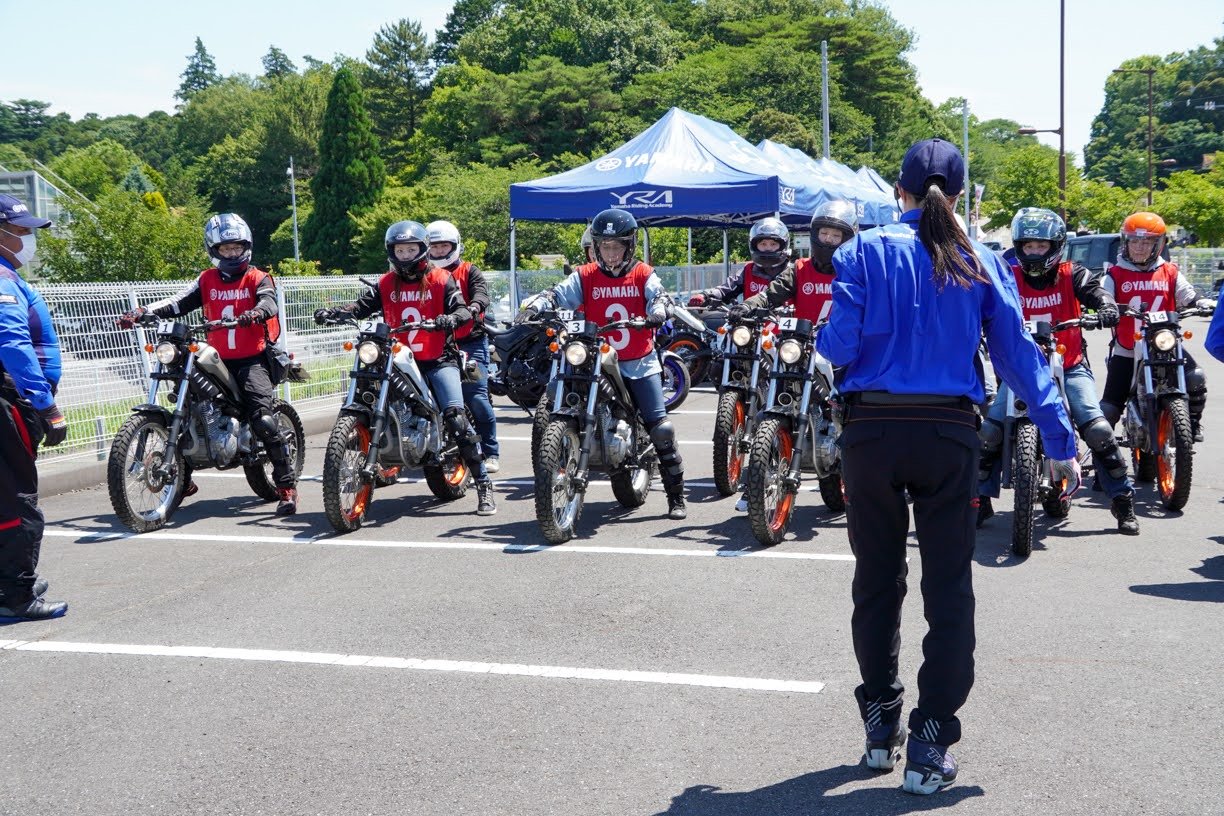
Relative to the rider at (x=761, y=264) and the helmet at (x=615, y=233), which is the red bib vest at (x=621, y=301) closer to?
the helmet at (x=615, y=233)

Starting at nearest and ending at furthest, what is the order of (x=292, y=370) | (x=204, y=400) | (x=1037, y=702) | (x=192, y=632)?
(x=1037, y=702) < (x=192, y=632) < (x=204, y=400) < (x=292, y=370)

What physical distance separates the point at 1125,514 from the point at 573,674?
430 cm

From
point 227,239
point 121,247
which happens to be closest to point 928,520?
point 227,239

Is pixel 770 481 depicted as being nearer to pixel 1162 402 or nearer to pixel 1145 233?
pixel 1162 402

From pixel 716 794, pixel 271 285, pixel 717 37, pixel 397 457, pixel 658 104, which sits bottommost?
pixel 716 794

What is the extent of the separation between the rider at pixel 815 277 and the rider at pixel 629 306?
0.69 metres

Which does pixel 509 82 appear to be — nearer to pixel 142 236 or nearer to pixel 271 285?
pixel 142 236

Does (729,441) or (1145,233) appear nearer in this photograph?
(1145,233)

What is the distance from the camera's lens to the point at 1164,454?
8641mm

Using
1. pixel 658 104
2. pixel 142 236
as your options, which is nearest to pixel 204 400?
pixel 142 236

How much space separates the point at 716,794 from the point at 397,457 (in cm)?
496

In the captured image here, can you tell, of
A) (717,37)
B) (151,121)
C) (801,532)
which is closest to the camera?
(801,532)

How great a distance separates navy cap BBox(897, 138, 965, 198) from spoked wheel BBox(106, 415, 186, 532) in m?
5.73

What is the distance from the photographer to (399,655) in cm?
553
